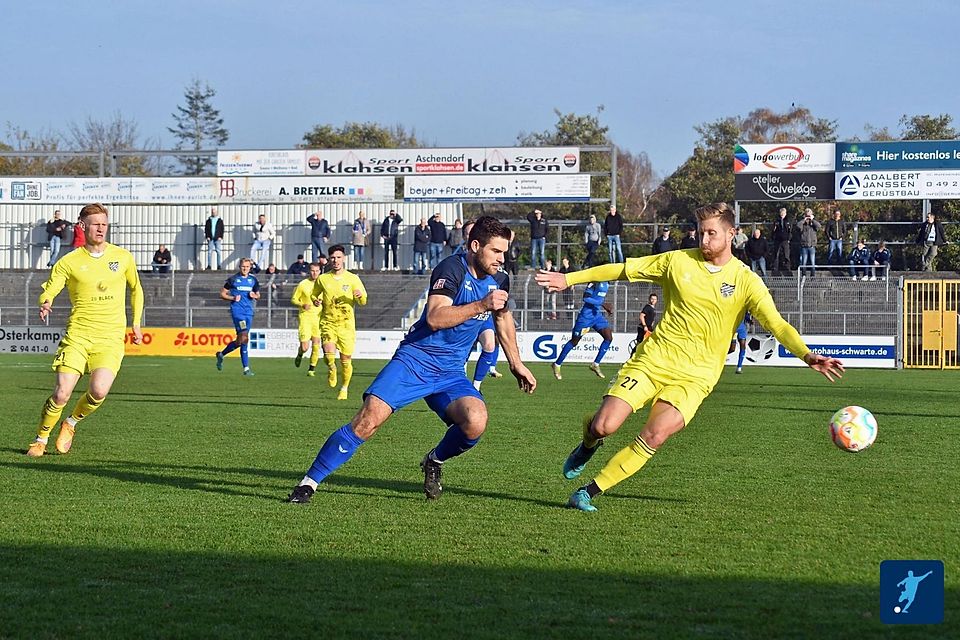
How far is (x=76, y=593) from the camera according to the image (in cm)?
579

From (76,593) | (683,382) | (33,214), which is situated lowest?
(76,593)

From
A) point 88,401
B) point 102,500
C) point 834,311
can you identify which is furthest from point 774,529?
point 834,311

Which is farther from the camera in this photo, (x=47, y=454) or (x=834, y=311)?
(x=834, y=311)

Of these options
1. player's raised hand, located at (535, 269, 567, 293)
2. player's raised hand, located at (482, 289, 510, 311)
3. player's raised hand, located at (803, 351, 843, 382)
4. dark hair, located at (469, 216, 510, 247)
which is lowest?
player's raised hand, located at (803, 351, 843, 382)

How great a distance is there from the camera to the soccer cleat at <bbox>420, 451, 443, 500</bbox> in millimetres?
8695

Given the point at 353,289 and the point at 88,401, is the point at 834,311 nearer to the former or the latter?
the point at 353,289

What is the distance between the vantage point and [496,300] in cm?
741

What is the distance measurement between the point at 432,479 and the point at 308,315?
17818 millimetres

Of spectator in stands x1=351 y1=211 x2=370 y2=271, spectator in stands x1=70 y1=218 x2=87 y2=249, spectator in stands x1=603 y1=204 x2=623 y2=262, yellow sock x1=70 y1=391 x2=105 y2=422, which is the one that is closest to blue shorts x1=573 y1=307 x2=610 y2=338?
spectator in stands x1=70 y1=218 x2=87 y2=249

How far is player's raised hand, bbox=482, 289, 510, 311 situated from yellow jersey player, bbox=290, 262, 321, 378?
1184 cm

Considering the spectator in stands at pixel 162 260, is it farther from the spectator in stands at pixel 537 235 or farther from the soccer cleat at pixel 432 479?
the soccer cleat at pixel 432 479

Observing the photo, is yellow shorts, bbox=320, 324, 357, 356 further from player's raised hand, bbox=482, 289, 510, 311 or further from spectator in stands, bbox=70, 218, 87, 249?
player's raised hand, bbox=482, 289, 510, 311

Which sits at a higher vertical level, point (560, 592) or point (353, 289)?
point (353, 289)

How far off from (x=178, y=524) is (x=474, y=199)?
1370 inches
